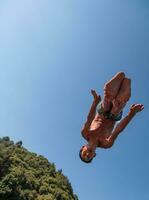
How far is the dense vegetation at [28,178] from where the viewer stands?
1770 inches

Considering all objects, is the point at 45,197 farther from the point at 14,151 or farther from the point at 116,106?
the point at 116,106

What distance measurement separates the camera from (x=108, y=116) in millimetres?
12914

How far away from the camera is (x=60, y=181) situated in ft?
199

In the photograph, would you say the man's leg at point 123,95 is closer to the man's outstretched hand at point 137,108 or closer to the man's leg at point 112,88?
the man's leg at point 112,88

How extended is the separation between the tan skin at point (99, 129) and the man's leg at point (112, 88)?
55cm

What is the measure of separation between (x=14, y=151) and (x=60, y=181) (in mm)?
9167

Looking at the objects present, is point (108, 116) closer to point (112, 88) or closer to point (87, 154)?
point (112, 88)

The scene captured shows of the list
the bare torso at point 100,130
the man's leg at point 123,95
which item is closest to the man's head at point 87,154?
the bare torso at point 100,130

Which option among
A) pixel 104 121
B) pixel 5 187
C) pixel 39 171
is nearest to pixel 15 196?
pixel 5 187

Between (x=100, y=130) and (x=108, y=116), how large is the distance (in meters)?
0.57

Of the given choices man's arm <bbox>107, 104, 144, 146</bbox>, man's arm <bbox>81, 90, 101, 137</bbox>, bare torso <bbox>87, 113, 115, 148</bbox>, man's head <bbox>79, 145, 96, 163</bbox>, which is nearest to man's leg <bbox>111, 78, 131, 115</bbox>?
bare torso <bbox>87, 113, 115, 148</bbox>

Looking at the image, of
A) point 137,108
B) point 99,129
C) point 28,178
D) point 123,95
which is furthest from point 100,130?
point 28,178

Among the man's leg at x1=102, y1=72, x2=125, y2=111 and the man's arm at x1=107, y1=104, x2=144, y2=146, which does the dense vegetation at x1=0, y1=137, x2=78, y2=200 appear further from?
the man's arm at x1=107, y1=104, x2=144, y2=146

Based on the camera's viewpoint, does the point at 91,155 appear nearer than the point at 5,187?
Yes
